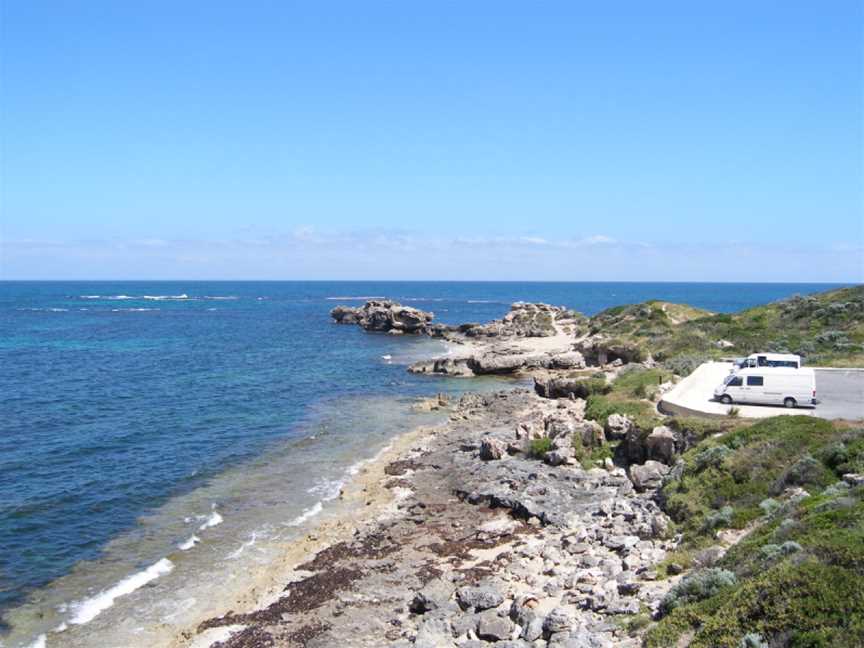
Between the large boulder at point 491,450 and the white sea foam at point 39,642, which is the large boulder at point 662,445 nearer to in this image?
the large boulder at point 491,450

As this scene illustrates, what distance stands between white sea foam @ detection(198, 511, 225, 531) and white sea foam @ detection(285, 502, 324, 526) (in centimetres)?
271

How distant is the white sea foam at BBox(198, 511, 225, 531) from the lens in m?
25.8

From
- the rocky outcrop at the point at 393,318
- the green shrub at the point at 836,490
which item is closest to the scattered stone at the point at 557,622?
the green shrub at the point at 836,490

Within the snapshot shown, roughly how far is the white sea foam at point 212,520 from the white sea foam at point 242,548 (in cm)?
202

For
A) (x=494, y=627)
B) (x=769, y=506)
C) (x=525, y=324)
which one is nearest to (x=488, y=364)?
(x=525, y=324)

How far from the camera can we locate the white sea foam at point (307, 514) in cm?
2620

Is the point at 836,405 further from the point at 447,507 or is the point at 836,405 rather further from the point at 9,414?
the point at 9,414

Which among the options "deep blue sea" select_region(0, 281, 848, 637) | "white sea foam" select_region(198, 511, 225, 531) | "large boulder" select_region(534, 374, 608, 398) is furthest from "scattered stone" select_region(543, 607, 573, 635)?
"large boulder" select_region(534, 374, 608, 398)

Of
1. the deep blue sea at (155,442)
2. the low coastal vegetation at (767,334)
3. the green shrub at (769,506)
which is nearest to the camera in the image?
the green shrub at (769,506)

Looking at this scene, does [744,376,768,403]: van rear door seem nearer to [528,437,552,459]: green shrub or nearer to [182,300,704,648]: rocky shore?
[182,300,704,648]: rocky shore

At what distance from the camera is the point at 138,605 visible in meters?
19.9

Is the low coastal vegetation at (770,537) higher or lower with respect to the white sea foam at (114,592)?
higher

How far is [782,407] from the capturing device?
2811 centimetres

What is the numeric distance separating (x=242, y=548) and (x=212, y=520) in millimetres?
3152
